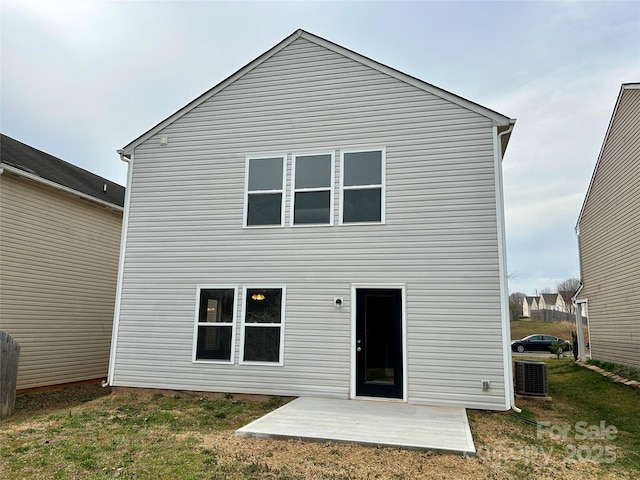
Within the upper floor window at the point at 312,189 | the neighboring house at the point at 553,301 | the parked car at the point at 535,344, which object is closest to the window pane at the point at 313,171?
the upper floor window at the point at 312,189

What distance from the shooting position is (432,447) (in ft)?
15.6

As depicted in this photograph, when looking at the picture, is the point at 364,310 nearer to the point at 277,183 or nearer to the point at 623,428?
the point at 277,183

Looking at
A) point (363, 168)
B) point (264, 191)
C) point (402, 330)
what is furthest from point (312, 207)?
point (402, 330)

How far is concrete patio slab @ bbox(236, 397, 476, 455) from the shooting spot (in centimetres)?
502

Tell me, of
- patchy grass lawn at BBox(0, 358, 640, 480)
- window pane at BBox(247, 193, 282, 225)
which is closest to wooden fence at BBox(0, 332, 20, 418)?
patchy grass lawn at BBox(0, 358, 640, 480)

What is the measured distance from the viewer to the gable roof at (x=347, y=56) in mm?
7730

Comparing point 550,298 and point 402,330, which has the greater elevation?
point 550,298

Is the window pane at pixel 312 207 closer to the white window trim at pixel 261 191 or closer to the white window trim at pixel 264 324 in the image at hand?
the white window trim at pixel 261 191

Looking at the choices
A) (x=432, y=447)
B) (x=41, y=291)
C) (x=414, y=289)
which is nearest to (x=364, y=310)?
(x=414, y=289)

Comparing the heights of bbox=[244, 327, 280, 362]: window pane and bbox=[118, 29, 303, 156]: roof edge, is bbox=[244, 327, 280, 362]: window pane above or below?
below

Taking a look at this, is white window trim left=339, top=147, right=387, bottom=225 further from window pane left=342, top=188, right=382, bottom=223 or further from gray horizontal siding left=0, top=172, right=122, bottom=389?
gray horizontal siding left=0, top=172, right=122, bottom=389

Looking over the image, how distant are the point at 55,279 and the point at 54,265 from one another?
0.36m

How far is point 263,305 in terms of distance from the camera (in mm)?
8180

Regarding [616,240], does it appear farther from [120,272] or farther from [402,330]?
[120,272]
